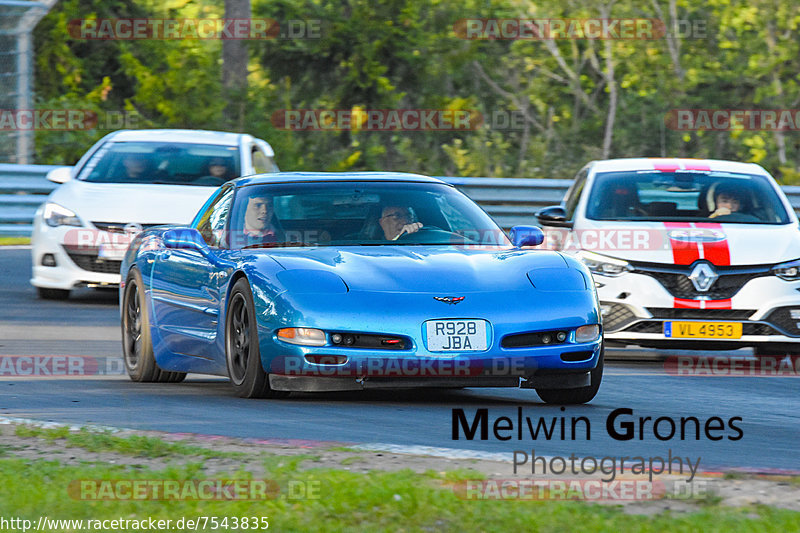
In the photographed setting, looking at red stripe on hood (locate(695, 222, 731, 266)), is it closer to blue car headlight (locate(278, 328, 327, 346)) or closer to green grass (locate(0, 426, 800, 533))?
blue car headlight (locate(278, 328, 327, 346))

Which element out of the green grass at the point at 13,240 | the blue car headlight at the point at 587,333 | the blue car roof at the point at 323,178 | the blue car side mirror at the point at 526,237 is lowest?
the green grass at the point at 13,240

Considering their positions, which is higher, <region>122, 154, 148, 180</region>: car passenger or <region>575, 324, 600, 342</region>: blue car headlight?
<region>122, 154, 148, 180</region>: car passenger

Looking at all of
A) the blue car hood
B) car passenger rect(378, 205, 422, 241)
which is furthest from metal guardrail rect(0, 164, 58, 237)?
the blue car hood

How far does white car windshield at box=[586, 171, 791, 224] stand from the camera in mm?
12398

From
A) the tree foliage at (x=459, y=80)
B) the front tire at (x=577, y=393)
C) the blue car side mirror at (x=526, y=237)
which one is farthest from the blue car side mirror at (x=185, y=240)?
the tree foliage at (x=459, y=80)

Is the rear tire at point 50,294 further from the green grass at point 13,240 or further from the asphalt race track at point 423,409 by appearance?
the green grass at point 13,240

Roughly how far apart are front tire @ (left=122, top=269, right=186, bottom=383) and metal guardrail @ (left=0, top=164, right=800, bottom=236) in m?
11.1

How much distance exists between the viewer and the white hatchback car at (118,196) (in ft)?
47.8

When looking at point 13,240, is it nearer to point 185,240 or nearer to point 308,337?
point 185,240

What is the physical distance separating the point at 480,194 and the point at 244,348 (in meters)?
13.3

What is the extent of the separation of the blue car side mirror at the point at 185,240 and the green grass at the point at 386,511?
366cm

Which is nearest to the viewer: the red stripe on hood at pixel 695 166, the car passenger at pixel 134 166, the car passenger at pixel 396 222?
the car passenger at pixel 396 222

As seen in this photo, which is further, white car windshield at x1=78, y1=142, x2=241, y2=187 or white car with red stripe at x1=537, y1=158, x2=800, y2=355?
white car windshield at x1=78, y1=142, x2=241, y2=187

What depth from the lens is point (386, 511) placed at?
521 cm
